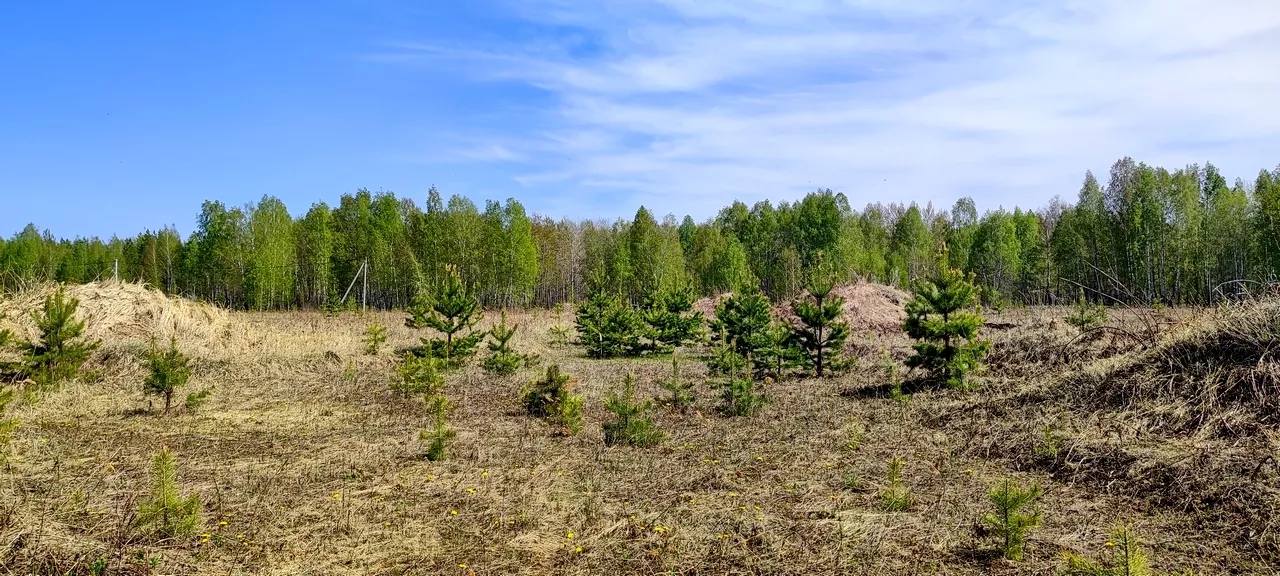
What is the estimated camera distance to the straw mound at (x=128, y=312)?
49.5 ft

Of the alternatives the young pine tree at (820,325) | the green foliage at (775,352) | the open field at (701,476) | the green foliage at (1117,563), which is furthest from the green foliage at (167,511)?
the young pine tree at (820,325)

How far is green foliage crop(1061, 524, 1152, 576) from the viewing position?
4.04 meters

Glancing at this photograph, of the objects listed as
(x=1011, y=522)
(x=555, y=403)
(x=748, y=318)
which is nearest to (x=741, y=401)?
(x=555, y=403)

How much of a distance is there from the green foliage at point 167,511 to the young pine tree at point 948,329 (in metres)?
10.2

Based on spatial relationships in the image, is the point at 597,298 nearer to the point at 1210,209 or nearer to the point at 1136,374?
the point at 1136,374

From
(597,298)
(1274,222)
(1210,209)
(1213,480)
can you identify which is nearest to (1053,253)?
(1210,209)

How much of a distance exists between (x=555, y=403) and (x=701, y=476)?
12.0ft

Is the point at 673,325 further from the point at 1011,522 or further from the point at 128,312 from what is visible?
the point at 1011,522

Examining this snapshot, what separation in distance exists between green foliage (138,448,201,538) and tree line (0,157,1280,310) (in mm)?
27824

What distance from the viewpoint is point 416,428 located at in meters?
9.70

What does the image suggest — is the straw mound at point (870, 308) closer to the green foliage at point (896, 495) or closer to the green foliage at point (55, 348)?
the green foliage at point (55, 348)

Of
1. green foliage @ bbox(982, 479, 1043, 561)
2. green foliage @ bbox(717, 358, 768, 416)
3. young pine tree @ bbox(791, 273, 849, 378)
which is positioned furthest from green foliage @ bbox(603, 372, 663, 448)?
young pine tree @ bbox(791, 273, 849, 378)

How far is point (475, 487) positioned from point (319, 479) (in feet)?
5.06

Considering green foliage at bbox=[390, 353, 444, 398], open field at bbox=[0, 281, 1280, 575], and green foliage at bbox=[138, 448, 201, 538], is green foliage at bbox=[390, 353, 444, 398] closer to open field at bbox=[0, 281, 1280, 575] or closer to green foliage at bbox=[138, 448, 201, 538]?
open field at bbox=[0, 281, 1280, 575]
